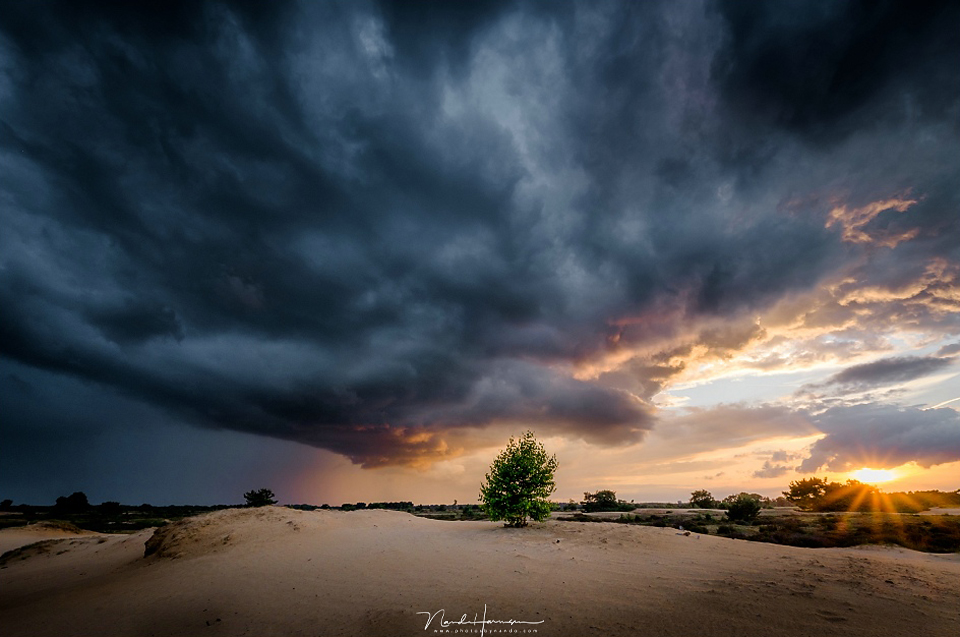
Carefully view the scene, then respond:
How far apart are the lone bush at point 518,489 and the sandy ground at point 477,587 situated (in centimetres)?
351

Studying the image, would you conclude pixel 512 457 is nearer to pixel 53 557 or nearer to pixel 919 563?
pixel 919 563

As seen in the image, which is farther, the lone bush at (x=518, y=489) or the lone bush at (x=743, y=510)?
the lone bush at (x=743, y=510)

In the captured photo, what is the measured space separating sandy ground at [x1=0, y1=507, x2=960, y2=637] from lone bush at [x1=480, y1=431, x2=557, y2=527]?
3.51 meters

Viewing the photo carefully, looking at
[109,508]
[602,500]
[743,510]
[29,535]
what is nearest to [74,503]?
[109,508]

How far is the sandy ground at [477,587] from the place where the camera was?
9508 millimetres

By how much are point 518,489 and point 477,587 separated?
14680 millimetres

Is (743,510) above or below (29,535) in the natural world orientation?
above

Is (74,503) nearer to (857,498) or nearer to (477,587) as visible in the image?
(477,587)

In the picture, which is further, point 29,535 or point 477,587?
point 29,535

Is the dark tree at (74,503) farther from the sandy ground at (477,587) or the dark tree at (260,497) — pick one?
the sandy ground at (477,587)

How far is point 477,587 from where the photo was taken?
12336 millimetres

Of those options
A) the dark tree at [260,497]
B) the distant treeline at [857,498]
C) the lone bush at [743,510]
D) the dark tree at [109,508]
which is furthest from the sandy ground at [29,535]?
the distant treeline at [857,498]

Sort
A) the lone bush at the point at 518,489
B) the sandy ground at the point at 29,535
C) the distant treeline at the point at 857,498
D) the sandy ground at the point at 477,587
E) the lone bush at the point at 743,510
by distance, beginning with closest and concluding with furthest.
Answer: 1. the sandy ground at the point at 477,587
2. the lone bush at the point at 518,489
3. the sandy ground at the point at 29,535
4. the lone bush at the point at 743,510
5. the distant treeline at the point at 857,498

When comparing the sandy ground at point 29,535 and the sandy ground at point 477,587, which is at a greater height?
the sandy ground at point 477,587
